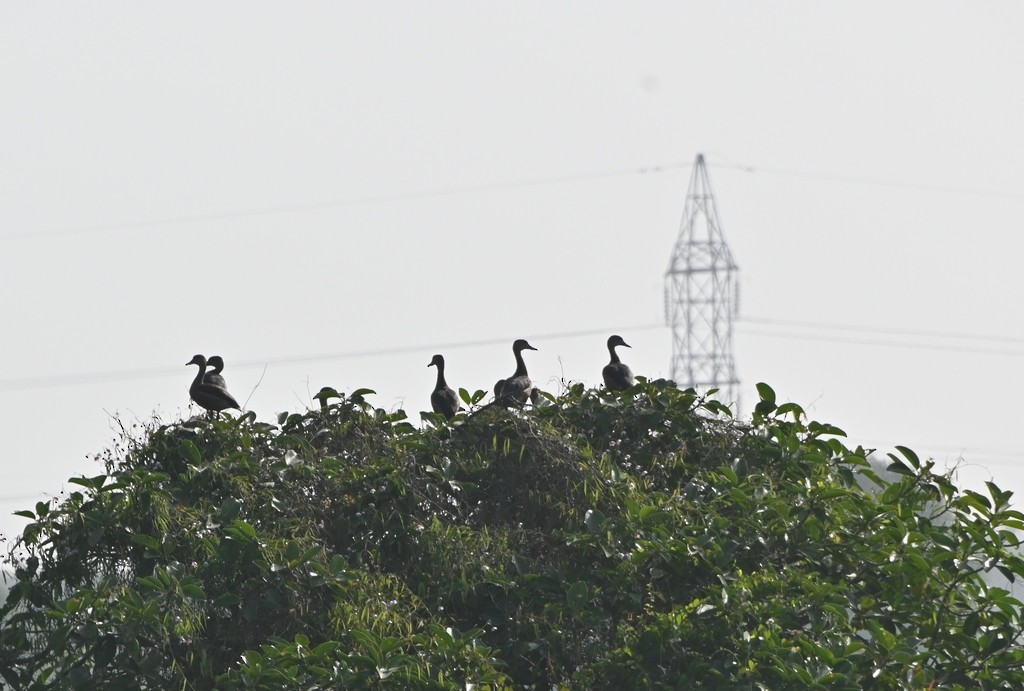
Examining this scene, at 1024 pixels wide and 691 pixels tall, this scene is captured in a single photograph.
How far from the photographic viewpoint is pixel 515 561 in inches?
438

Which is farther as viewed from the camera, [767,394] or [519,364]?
[519,364]

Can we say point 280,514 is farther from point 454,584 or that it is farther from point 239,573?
point 454,584

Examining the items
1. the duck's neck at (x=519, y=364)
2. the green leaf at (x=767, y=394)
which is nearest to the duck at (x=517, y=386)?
the duck's neck at (x=519, y=364)

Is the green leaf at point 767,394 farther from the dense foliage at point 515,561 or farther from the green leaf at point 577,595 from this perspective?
the green leaf at point 577,595

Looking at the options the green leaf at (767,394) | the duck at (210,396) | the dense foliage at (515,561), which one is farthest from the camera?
the duck at (210,396)

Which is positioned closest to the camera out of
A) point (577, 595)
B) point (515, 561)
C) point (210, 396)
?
point (577, 595)

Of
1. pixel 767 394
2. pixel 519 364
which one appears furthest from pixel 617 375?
pixel 767 394

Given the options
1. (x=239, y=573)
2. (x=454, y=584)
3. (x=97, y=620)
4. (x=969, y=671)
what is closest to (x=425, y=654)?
(x=454, y=584)

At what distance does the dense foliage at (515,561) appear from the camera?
10.4m

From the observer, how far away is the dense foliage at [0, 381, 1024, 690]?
34.2ft

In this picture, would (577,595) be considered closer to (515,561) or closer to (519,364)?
(515,561)

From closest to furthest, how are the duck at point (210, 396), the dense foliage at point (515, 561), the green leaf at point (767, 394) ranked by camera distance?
the dense foliage at point (515, 561) < the green leaf at point (767, 394) < the duck at point (210, 396)

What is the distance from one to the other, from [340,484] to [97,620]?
209 centimetres

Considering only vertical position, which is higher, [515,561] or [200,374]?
[200,374]
